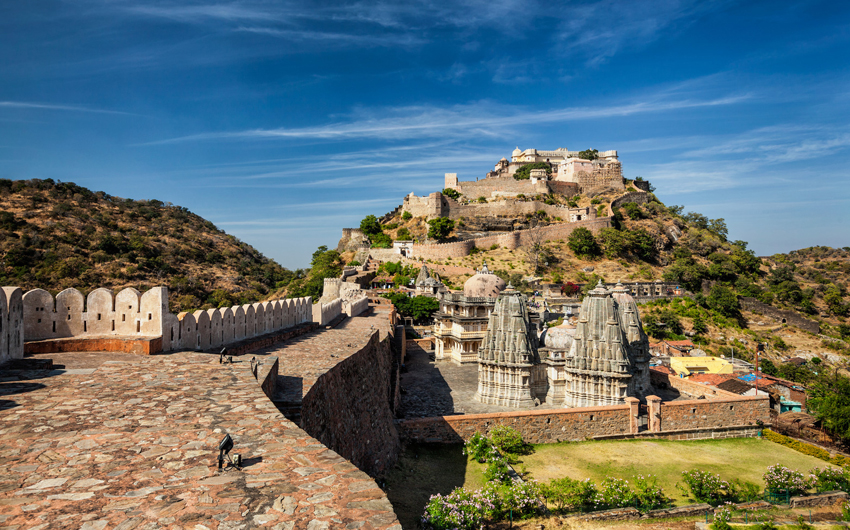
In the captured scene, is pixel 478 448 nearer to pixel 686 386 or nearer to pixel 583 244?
pixel 686 386

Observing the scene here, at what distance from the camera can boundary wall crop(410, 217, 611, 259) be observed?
176ft

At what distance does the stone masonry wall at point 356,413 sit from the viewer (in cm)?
767

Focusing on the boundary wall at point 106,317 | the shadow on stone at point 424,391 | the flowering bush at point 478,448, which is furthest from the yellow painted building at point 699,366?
the boundary wall at point 106,317

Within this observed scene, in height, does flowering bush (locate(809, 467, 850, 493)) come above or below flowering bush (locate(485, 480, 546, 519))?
below

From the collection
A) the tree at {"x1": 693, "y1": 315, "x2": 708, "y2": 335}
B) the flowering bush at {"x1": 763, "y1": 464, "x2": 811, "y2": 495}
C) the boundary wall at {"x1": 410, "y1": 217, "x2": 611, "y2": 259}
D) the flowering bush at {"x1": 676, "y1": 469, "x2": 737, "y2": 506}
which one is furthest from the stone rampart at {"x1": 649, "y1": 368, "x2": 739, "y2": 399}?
the boundary wall at {"x1": 410, "y1": 217, "x2": 611, "y2": 259}

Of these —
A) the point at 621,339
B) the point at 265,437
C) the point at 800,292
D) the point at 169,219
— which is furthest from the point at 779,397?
the point at 169,219

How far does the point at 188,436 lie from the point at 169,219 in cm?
6962

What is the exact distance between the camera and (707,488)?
552 inches

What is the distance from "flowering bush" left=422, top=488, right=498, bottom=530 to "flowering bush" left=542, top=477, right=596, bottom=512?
7.00 feet

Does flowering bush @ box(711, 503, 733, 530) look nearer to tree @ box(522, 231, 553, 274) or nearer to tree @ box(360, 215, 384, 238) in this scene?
tree @ box(522, 231, 553, 274)

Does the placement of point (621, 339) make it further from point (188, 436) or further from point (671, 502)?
point (188, 436)

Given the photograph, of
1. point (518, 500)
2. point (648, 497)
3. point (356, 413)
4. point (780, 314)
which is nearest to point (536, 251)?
point (780, 314)

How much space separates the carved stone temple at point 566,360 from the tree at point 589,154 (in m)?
63.4

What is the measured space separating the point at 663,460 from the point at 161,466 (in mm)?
18045
